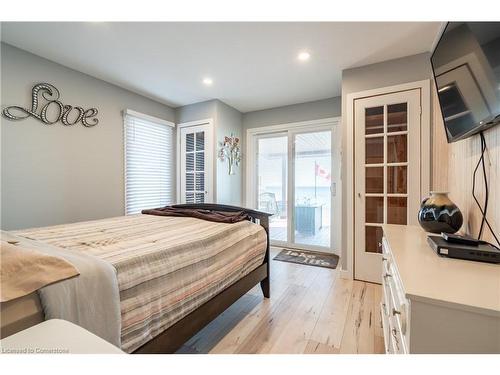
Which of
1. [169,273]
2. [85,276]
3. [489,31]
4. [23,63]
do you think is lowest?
[169,273]

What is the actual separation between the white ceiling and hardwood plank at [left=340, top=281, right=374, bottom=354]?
7.89ft

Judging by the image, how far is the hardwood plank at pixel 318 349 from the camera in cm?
143

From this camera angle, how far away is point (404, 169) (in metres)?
2.38

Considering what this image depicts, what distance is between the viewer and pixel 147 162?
347 centimetres

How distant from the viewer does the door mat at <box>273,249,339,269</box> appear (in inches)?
121

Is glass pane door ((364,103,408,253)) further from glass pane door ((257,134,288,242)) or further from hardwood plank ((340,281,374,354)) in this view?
glass pane door ((257,134,288,242))

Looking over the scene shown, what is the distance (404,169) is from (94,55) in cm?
345

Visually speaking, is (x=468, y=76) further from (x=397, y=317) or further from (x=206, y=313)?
(x=206, y=313)

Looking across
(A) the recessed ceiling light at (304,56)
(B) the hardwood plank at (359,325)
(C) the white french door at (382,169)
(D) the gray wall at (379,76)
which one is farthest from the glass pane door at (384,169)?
(A) the recessed ceiling light at (304,56)

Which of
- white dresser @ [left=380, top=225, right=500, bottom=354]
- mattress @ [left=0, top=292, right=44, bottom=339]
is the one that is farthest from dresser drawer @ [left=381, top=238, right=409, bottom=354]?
mattress @ [left=0, top=292, right=44, bottom=339]

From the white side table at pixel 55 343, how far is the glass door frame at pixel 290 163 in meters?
3.32

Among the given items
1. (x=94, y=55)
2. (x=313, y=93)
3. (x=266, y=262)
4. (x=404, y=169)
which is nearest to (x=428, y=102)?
(x=404, y=169)
